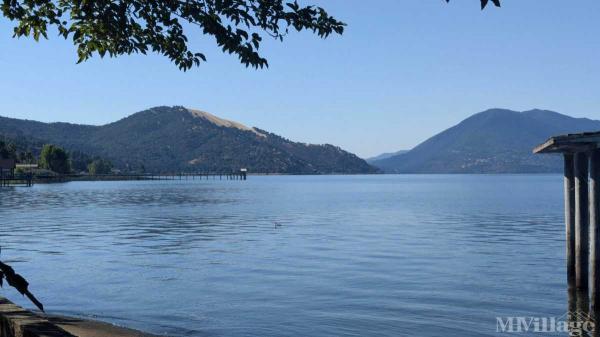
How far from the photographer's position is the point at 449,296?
19734mm

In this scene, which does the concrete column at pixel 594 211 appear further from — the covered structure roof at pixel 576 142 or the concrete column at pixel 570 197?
the concrete column at pixel 570 197

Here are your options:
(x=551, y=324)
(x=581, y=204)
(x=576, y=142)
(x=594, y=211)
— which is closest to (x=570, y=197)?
(x=581, y=204)

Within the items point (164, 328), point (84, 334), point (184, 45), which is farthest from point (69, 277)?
point (184, 45)

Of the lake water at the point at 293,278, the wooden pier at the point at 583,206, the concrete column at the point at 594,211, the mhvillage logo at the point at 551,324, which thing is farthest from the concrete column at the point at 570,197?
the mhvillage logo at the point at 551,324

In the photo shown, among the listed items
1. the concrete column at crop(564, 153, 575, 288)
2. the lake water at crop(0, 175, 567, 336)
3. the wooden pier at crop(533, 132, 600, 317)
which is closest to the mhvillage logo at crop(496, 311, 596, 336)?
the lake water at crop(0, 175, 567, 336)

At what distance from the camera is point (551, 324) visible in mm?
15992

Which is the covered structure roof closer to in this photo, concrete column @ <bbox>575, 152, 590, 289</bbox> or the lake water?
concrete column @ <bbox>575, 152, 590, 289</bbox>

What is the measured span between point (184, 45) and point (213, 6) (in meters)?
1.19

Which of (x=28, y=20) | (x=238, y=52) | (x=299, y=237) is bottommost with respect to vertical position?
(x=299, y=237)

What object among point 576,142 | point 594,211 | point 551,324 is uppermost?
point 576,142

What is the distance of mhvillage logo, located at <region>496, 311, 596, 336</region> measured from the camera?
1536 centimetres

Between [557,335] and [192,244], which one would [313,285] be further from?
[192,244]

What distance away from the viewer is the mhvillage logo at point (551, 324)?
15359 millimetres

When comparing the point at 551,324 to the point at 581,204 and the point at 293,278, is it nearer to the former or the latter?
the point at 581,204
